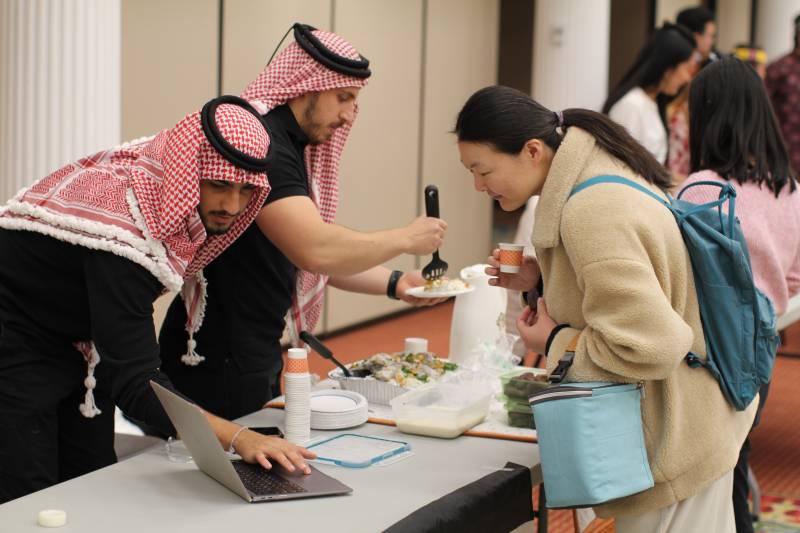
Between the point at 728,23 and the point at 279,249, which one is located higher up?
the point at 728,23

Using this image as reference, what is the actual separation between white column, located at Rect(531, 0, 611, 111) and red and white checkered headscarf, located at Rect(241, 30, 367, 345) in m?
4.51

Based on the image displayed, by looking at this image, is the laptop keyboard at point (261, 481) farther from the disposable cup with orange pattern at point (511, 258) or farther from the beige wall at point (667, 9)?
the beige wall at point (667, 9)

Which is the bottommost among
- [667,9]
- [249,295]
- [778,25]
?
[249,295]

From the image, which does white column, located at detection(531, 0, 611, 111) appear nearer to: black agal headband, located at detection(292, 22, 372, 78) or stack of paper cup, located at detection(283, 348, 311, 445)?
black agal headband, located at detection(292, 22, 372, 78)

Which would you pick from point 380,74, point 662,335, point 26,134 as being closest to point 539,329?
point 662,335

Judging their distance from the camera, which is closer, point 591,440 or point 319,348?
point 591,440

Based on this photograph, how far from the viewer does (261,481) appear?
6.17 feet

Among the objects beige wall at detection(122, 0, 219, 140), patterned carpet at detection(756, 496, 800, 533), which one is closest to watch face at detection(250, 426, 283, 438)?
patterned carpet at detection(756, 496, 800, 533)

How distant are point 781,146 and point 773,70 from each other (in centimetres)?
378

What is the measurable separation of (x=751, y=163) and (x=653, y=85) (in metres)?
2.76

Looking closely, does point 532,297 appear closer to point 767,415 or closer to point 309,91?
point 309,91

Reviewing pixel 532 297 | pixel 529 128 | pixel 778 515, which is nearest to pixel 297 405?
pixel 532 297

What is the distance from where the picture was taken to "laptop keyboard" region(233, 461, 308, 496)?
184 centimetres

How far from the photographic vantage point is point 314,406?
7.60 ft
